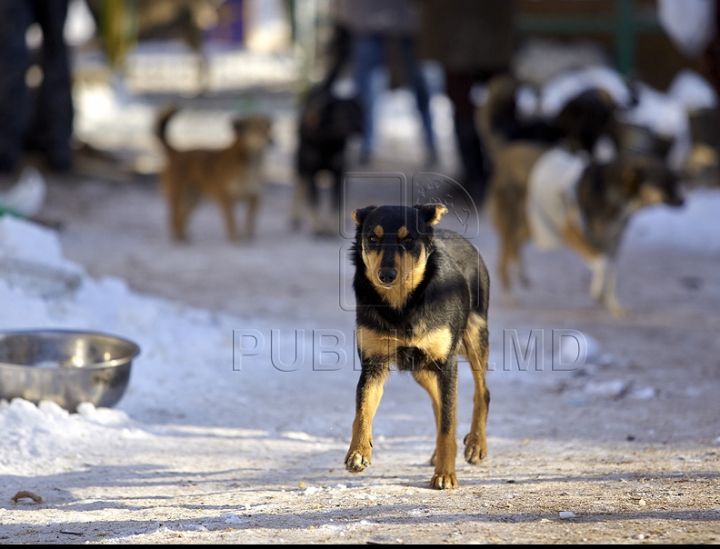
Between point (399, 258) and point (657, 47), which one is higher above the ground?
point (657, 47)

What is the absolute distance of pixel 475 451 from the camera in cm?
387

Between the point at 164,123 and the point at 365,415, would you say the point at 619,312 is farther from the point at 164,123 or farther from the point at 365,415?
the point at 164,123

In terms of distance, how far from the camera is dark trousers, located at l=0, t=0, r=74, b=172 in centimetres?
940

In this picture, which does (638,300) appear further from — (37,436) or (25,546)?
(25,546)

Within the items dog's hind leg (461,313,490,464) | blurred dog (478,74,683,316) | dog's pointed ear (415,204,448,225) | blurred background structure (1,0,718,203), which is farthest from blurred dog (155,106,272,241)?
dog's pointed ear (415,204,448,225)

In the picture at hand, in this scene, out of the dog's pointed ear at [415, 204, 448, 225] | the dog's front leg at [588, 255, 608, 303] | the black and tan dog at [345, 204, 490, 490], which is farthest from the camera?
the dog's front leg at [588, 255, 608, 303]

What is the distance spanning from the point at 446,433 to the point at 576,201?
11.9ft

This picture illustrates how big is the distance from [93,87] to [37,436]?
41.5 ft

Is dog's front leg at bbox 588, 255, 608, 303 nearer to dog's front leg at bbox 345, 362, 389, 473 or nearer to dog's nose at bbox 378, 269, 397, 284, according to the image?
dog's front leg at bbox 345, 362, 389, 473

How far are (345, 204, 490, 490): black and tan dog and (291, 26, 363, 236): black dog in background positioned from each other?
5.60m

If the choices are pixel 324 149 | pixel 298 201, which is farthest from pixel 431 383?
pixel 298 201

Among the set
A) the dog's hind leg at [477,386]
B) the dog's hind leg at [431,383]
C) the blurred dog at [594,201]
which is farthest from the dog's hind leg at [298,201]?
the dog's hind leg at [431,383]

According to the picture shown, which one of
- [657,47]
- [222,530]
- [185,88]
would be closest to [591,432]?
[222,530]

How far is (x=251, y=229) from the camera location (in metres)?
9.10
